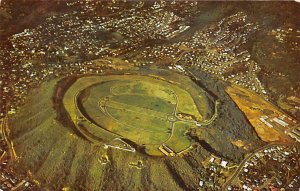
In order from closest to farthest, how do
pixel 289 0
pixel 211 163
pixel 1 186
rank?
pixel 1 186, pixel 211 163, pixel 289 0

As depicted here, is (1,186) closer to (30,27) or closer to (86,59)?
(86,59)

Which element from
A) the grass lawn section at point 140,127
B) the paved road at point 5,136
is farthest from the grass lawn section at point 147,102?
the paved road at point 5,136

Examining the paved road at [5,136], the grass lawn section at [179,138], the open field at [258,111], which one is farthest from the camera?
the open field at [258,111]

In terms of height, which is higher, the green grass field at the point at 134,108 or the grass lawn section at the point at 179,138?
the green grass field at the point at 134,108

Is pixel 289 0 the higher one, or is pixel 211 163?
pixel 289 0

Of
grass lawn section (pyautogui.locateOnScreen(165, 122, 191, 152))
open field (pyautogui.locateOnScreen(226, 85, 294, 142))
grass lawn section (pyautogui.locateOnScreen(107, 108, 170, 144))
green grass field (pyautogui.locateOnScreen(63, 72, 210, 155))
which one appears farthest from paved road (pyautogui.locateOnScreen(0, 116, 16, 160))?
open field (pyautogui.locateOnScreen(226, 85, 294, 142))

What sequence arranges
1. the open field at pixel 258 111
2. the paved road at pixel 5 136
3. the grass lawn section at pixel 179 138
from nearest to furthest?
the paved road at pixel 5 136
the grass lawn section at pixel 179 138
the open field at pixel 258 111

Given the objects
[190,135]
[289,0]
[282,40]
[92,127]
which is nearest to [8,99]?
[92,127]

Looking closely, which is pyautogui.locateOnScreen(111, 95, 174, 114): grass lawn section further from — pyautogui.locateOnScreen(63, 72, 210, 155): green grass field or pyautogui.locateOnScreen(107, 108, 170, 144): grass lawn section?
pyautogui.locateOnScreen(107, 108, 170, 144): grass lawn section

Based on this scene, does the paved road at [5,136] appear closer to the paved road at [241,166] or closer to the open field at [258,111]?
the paved road at [241,166]
